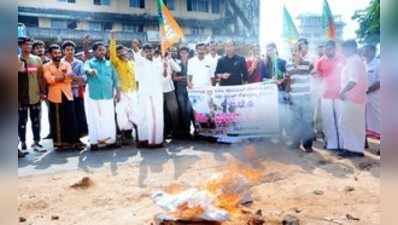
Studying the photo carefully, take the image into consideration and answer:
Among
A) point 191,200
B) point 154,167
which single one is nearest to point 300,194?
point 191,200

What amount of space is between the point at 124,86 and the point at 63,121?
38.9 inches

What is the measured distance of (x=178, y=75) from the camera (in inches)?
281

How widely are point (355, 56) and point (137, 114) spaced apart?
309 cm

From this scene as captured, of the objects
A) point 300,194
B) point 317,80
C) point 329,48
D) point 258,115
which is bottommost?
point 300,194

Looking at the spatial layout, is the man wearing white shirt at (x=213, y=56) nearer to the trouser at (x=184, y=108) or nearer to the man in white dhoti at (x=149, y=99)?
the trouser at (x=184, y=108)

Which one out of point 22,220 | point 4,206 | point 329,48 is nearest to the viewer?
point 4,206

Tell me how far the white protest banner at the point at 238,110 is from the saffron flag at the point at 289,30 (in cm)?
94

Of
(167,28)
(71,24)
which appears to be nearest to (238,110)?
(167,28)

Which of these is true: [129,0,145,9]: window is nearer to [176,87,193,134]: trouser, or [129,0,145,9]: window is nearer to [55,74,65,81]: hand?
[176,87,193,134]: trouser

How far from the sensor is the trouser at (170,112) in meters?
7.04

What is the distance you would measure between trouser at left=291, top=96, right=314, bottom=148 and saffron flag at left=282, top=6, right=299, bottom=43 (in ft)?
3.71

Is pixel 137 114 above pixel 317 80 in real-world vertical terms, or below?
below

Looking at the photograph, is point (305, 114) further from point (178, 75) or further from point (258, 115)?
point (178, 75)

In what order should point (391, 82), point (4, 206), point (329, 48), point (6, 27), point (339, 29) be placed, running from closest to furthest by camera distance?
1. point (6, 27)
2. point (4, 206)
3. point (391, 82)
4. point (329, 48)
5. point (339, 29)
